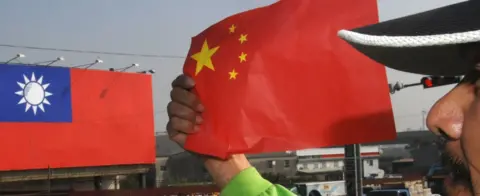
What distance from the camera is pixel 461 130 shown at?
1.15 m

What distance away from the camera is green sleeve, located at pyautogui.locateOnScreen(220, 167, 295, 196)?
201 cm

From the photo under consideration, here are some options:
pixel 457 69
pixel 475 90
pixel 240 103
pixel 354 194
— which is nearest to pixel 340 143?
pixel 240 103

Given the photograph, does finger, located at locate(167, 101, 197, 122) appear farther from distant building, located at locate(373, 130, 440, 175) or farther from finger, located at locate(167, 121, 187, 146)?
distant building, located at locate(373, 130, 440, 175)

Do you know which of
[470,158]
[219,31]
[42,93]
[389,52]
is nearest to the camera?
[470,158]

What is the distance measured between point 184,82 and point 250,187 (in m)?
0.39

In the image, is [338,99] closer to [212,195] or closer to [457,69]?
[457,69]

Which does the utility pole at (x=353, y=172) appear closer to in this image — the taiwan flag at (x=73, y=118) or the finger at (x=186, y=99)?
the finger at (x=186, y=99)

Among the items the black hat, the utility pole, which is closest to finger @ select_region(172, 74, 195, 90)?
the black hat

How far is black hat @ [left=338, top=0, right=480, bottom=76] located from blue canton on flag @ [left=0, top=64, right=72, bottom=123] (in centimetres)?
1792

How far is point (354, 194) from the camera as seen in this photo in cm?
1094

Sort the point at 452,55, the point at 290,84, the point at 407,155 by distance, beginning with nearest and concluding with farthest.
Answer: the point at 452,55 < the point at 290,84 < the point at 407,155

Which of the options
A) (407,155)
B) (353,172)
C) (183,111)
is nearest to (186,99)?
(183,111)

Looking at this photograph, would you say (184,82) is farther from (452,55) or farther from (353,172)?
(353,172)

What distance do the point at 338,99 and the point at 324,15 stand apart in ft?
0.84
